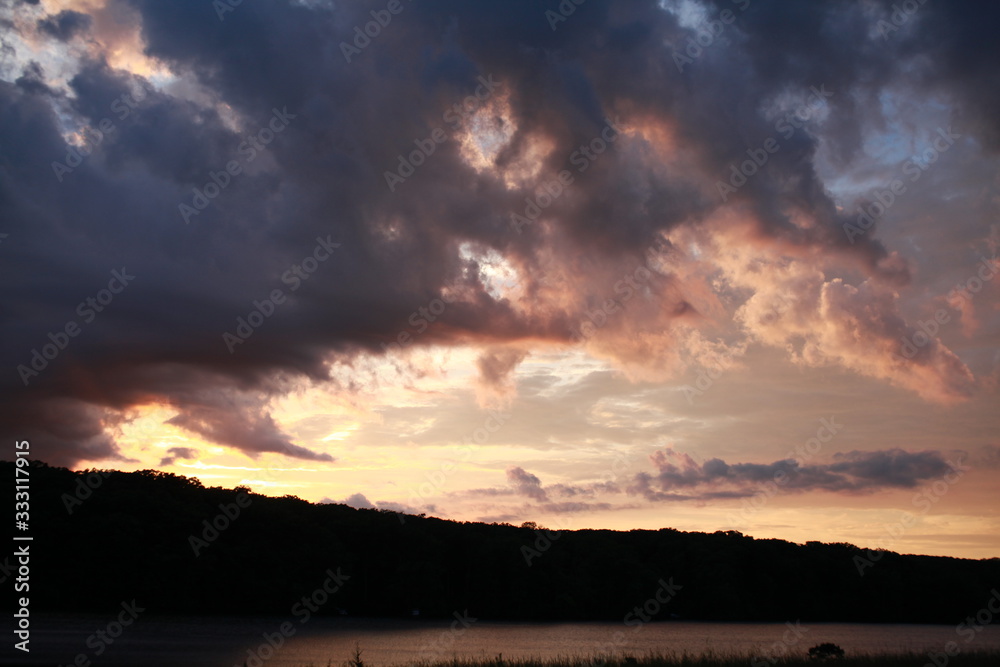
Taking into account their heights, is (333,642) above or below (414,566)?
below

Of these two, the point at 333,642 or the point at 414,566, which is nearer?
the point at 333,642

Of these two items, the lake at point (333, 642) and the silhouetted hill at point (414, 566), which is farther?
the silhouetted hill at point (414, 566)

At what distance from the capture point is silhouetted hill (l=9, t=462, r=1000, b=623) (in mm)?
78500

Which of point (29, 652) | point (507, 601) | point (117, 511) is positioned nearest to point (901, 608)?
point (507, 601)

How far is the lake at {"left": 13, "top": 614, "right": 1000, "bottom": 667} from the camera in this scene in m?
39.3

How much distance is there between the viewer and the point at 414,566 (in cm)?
10269

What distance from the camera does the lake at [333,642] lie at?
39312 mm

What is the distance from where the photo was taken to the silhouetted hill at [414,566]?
78.5 metres

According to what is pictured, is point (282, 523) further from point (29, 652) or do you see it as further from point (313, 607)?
point (29, 652)

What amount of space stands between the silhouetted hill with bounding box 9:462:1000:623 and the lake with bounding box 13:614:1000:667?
23.2 ft

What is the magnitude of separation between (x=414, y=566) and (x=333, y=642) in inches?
1715

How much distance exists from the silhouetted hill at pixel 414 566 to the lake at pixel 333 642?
7058 mm

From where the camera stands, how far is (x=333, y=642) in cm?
5975

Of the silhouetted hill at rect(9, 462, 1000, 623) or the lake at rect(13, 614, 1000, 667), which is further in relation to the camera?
the silhouetted hill at rect(9, 462, 1000, 623)
